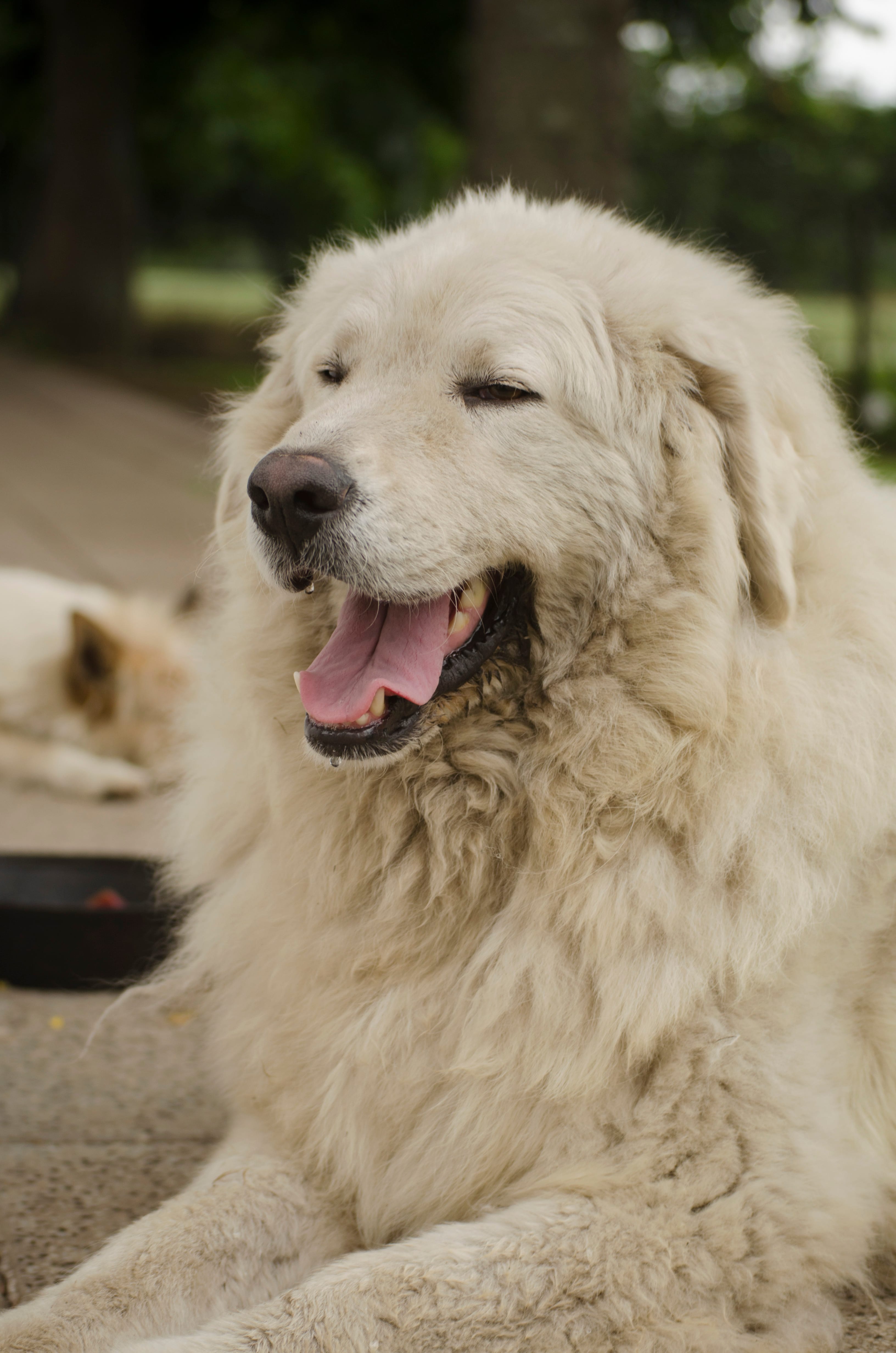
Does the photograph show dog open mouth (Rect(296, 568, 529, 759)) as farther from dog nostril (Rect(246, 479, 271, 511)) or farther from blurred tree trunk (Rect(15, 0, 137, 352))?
blurred tree trunk (Rect(15, 0, 137, 352))

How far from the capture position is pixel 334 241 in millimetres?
3553

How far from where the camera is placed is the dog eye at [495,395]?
2629mm

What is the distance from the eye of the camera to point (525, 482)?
8.48 feet

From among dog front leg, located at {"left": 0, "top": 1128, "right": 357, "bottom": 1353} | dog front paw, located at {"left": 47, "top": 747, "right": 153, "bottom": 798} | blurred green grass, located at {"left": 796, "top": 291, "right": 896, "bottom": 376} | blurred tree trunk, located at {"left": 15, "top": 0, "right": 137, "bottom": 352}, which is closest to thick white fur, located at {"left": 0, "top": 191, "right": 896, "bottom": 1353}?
dog front leg, located at {"left": 0, "top": 1128, "right": 357, "bottom": 1353}

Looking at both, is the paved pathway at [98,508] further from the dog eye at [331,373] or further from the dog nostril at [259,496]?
the dog nostril at [259,496]

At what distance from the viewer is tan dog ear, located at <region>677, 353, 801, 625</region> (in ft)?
8.27

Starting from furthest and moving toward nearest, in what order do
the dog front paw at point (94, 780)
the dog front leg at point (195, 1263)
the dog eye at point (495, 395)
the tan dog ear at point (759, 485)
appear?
the dog front paw at point (94, 780) → the dog eye at point (495, 395) → the tan dog ear at point (759, 485) → the dog front leg at point (195, 1263)

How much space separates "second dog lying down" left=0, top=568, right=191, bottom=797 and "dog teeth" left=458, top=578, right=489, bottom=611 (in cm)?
357

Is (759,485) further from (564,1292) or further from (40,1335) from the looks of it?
(40,1335)

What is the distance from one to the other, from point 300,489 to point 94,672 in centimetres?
401

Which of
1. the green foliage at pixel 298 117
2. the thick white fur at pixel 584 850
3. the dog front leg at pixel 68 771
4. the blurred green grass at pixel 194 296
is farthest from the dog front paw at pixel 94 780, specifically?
the green foliage at pixel 298 117

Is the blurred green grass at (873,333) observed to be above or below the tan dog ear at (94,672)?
above

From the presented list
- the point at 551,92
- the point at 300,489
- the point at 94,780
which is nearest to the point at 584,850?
the point at 300,489

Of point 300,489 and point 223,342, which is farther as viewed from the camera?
point 223,342
